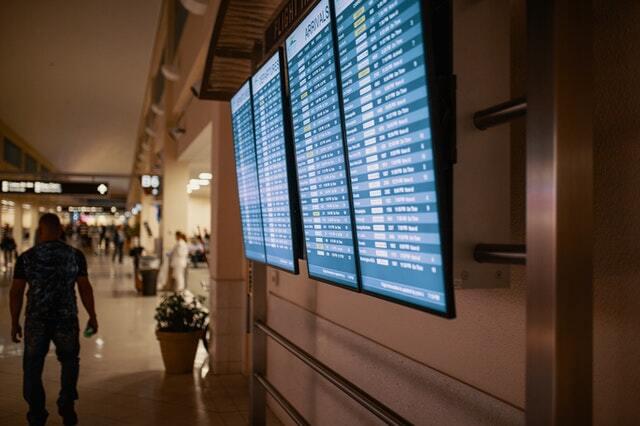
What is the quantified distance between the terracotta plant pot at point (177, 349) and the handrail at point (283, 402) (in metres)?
2.65

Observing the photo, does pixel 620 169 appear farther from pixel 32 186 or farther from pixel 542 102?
pixel 32 186

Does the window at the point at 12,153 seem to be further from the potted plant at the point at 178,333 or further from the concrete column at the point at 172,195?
the potted plant at the point at 178,333

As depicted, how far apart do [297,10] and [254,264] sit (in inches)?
74.6

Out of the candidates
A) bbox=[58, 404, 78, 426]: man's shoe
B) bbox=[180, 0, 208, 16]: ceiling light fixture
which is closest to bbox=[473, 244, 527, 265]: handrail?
bbox=[58, 404, 78, 426]: man's shoe

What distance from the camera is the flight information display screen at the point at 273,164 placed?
2.93m

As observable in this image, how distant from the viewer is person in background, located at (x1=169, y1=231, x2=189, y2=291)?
1293cm

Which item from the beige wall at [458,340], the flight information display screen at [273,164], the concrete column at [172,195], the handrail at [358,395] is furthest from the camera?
the concrete column at [172,195]

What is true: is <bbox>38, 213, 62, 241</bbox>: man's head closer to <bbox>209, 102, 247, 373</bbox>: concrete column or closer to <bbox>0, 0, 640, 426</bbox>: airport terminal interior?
<bbox>0, 0, 640, 426</bbox>: airport terminal interior

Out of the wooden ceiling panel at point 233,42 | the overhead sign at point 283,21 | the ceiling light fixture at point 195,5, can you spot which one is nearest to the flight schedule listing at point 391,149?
the overhead sign at point 283,21

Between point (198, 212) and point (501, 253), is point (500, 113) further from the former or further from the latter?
point (198, 212)

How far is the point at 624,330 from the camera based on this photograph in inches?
59.7

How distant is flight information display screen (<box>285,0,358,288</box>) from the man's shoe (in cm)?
316

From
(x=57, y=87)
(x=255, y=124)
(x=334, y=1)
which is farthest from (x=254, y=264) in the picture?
(x=57, y=87)

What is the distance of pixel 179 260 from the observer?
13.3 m
